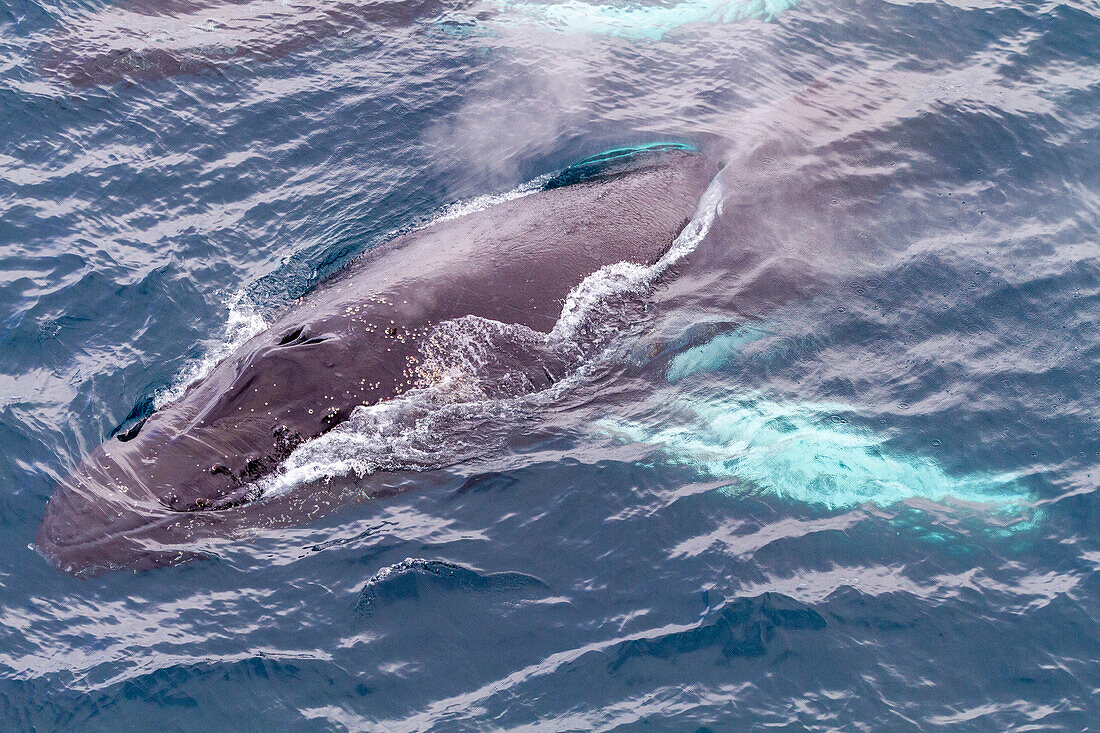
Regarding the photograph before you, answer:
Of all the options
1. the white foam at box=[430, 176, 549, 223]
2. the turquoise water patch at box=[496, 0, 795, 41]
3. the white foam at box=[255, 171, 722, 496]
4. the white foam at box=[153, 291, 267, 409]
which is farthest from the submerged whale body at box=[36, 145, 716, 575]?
the turquoise water patch at box=[496, 0, 795, 41]

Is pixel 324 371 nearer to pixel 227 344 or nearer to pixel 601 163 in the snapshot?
pixel 227 344

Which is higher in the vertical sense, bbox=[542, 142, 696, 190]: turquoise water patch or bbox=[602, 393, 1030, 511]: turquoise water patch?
bbox=[542, 142, 696, 190]: turquoise water patch

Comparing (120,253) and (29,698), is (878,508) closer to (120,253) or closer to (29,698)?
(29,698)

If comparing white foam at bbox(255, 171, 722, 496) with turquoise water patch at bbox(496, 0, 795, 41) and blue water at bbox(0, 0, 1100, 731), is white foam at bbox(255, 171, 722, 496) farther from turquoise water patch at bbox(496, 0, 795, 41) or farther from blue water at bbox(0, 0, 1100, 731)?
turquoise water patch at bbox(496, 0, 795, 41)

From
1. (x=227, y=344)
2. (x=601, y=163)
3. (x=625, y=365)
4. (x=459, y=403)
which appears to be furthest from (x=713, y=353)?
(x=227, y=344)

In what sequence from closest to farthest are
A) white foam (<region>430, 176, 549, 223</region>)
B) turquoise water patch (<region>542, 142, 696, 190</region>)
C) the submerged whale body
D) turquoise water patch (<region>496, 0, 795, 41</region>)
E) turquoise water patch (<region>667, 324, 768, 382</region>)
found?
the submerged whale body
turquoise water patch (<region>667, 324, 768, 382</region>)
white foam (<region>430, 176, 549, 223</region>)
turquoise water patch (<region>542, 142, 696, 190</region>)
turquoise water patch (<region>496, 0, 795, 41</region>)

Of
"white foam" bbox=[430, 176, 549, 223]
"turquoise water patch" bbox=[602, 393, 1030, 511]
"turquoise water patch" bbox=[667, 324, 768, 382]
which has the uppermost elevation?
"white foam" bbox=[430, 176, 549, 223]
